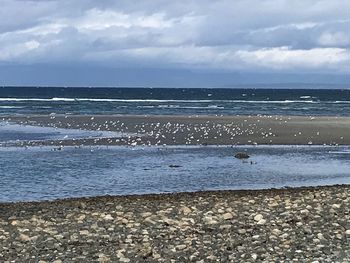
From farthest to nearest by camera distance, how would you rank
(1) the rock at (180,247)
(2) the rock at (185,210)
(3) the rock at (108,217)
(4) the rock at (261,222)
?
(2) the rock at (185,210), (3) the rock at (108,217), (4) the rock at (261,222), (1) the rock at (180,247)

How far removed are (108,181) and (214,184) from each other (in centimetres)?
344

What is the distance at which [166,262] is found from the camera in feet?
33.2

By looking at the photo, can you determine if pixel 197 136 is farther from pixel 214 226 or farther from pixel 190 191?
pixel 214 226

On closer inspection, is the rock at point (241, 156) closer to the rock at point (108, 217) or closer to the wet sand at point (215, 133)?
the wet sand at point (215, 133)

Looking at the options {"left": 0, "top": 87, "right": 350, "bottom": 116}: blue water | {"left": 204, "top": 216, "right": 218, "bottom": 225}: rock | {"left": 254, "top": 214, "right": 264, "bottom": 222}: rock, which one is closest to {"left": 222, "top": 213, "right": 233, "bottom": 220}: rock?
{"left": 204, "top": 216, "right": 218, "bottom": 225}: rock

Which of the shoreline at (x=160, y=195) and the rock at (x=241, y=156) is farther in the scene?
the rock at (x=241, y=156)

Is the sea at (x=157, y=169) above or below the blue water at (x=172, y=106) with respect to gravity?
above

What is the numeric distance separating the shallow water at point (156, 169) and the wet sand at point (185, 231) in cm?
413

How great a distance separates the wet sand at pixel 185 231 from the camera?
410 inches

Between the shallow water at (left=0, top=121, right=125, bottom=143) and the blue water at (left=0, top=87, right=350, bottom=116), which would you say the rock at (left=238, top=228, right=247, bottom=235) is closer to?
the shallow water at (left=0, top=121, right=125, bottom=143)

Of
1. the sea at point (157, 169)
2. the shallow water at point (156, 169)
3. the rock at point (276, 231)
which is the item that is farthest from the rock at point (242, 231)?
the shallow water at point (156, 169)

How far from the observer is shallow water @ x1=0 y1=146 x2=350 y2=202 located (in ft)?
65.3

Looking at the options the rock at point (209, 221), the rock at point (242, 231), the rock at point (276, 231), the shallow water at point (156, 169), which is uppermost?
the rock at point (276, 231)

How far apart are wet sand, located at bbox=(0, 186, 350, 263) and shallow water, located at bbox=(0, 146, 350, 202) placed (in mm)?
4127
